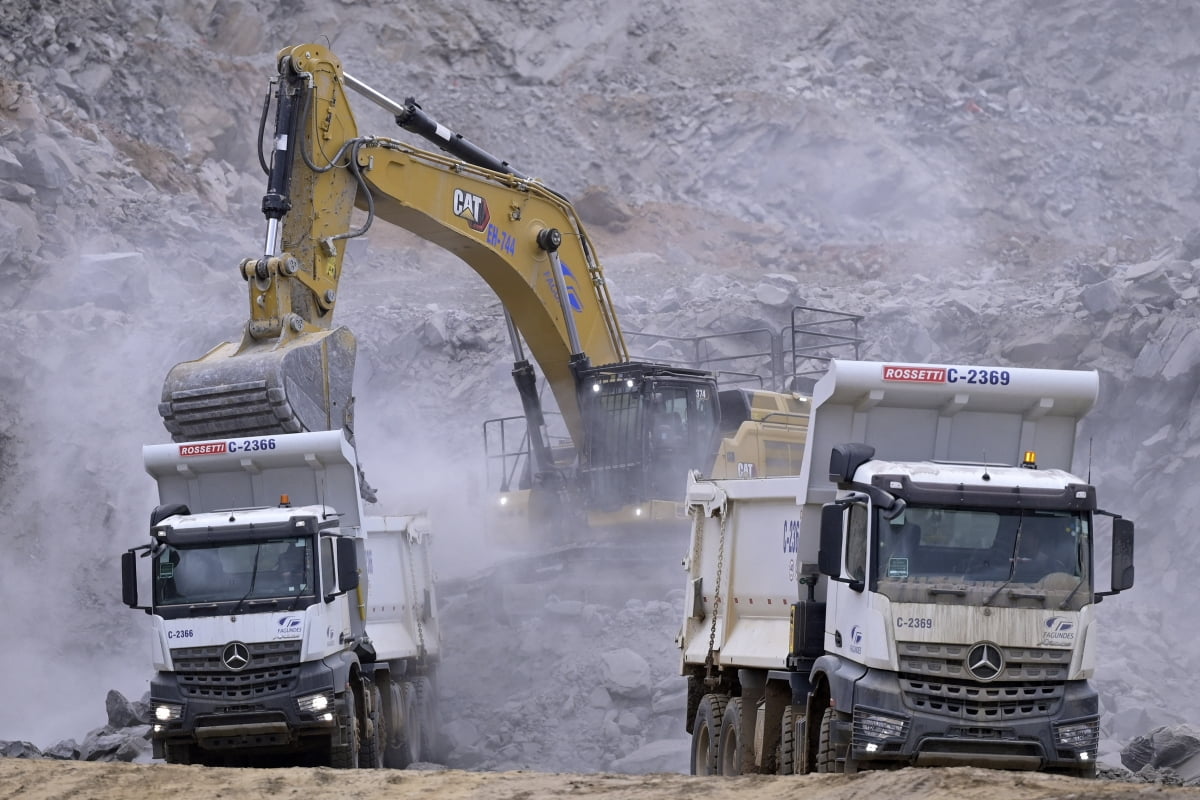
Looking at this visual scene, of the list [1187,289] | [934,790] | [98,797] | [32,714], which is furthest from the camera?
[1187,289]

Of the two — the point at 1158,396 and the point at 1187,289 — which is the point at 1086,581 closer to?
the point at 1158,396

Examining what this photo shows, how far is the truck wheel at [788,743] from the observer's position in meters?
11.1

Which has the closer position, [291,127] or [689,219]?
[291,127]

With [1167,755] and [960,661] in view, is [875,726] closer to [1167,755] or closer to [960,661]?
[960,661]

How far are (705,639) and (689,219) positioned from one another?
32.7 metres

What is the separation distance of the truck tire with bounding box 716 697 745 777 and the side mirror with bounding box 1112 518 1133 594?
3.40 metres

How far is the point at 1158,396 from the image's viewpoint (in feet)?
75.7

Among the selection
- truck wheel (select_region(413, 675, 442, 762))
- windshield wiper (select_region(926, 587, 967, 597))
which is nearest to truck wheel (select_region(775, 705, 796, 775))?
windshield wiper (select_region(926, 587, 967, 597))

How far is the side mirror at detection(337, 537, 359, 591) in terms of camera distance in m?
12.9

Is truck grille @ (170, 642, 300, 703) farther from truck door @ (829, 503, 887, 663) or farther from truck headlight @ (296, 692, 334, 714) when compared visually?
truck door @ (829, 503, 887, 663)

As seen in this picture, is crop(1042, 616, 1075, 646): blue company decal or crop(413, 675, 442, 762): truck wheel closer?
crop(1042, 616, 1075, 646): blue company decal

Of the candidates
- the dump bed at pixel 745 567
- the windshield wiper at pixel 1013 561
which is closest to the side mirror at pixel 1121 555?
the windshield wiper at pixel 1013 561

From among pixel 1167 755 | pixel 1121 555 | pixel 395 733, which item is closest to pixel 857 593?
pixel 1121 555

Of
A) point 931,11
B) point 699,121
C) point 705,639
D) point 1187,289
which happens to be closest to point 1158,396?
point 1187,289
